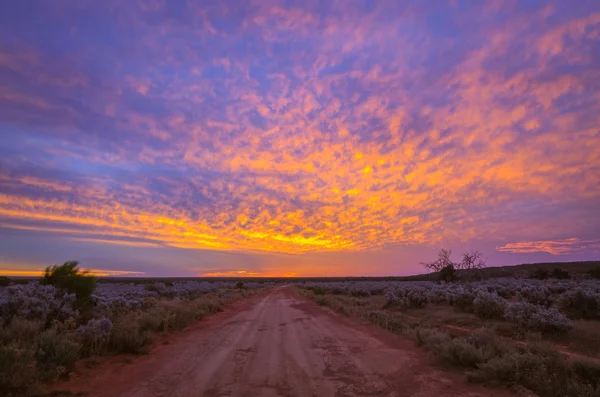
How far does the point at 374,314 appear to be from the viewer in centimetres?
2041

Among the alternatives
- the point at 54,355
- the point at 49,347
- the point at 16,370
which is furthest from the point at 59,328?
the point at 16,370

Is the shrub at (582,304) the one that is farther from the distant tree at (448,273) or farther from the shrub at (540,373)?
the distant tree at (448,273)

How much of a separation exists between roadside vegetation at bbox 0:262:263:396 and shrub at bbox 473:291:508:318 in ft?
47.0

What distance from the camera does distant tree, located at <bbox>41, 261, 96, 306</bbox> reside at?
14.3m

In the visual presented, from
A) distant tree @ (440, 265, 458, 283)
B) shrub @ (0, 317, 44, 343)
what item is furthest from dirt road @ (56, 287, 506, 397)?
distant tree @ (440, 265, 458, 283)

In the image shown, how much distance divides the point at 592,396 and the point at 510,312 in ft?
34.4

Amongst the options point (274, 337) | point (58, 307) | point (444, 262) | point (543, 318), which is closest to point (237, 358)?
point (274, 337)

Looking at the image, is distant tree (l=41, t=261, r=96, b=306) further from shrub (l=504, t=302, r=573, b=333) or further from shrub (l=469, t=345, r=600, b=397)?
shrub (l=504, t=302, r=573, b=333)

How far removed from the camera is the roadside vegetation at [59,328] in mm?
6930

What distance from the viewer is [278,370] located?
8.74 metres

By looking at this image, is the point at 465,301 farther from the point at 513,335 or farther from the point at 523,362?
the point at 523,362

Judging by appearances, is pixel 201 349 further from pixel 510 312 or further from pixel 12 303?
pixel 510 312

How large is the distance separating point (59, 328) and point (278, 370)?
633cm

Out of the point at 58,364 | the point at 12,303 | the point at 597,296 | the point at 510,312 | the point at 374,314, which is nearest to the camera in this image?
the point at 58,364
